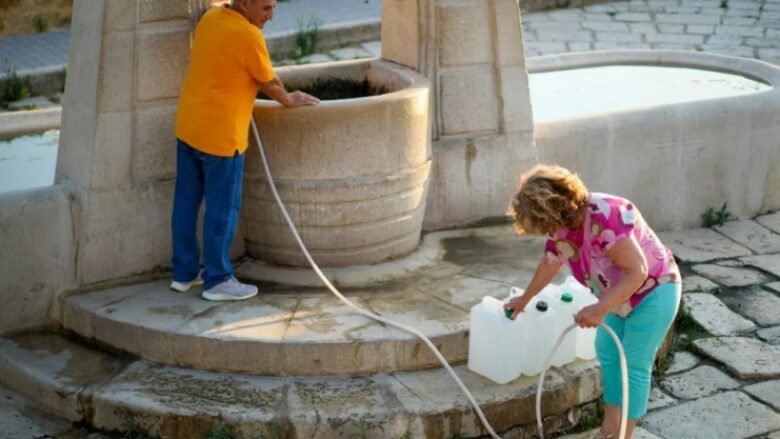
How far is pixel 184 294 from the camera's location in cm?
602

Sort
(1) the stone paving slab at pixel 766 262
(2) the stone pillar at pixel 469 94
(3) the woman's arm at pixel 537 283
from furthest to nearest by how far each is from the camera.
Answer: (1) the stone paving slab at pixel 766 262 → (2) the stone pillar at pixel 469 94 → (3) the woman's arm at pixel 537 283

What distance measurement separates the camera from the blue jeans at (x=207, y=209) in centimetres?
580

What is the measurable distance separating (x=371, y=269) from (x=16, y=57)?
229 inches

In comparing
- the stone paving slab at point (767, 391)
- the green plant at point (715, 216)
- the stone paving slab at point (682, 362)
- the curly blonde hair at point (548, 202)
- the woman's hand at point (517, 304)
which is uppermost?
the curly blonde hair at point (548, 202)

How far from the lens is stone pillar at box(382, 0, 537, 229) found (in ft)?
22.0

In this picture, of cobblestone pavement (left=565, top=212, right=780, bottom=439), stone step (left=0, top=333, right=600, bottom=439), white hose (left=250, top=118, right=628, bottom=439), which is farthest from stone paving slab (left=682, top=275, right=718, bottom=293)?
white hose (left=250, top=118, right=628, bottom=439)

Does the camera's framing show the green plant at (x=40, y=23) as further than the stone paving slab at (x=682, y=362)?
Yes

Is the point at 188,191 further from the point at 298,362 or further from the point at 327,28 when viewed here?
the point at 327,28

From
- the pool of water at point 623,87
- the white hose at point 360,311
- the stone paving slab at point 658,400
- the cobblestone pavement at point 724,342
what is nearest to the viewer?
the white hose at point 360,311

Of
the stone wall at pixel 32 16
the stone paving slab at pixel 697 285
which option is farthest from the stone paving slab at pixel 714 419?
the stone wall at pixel 32 16

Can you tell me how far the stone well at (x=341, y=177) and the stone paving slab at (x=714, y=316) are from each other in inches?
57.6

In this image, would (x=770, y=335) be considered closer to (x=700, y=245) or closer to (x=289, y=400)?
(x=700, y=245)

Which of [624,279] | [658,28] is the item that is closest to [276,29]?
[658,28]

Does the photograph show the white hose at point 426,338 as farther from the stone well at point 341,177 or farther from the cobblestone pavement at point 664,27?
the cobblestone pavement at point 664,27
